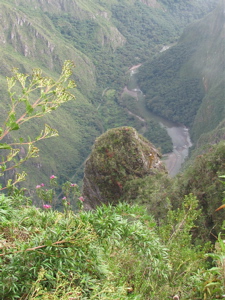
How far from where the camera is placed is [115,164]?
20031 millimetres

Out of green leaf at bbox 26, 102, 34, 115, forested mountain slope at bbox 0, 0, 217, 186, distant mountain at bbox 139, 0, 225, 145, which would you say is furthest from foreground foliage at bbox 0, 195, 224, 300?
forested mountain slope at bbox 0, 0, 217, 186

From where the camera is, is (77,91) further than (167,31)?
No

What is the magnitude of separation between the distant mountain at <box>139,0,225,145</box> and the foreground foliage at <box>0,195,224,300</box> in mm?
63790

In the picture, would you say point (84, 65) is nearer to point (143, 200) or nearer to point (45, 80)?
point (143, 200)

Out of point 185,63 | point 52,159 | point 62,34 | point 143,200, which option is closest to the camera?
point 143,200

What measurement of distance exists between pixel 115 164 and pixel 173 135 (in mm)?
66182

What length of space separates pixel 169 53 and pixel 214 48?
33.4m

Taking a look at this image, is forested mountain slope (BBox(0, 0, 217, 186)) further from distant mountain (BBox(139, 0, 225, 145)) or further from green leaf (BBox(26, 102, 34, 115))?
green leaf (BBox(26, 102, 34, 115))

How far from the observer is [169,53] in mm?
120500

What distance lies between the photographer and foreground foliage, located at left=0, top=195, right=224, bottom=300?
343cm

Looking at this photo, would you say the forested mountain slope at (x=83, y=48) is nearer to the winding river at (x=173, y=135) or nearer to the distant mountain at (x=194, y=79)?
the winding river at (x=173, y=135)

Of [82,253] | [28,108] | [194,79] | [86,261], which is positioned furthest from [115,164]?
[194,79]

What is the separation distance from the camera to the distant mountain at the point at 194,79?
74125mm

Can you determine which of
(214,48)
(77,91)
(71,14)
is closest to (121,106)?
(77,91)
